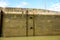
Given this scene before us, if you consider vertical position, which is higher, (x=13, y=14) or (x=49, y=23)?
(x=13, y=14)

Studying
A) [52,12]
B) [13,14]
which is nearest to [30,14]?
[13,14]

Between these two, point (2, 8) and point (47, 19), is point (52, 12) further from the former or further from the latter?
point (2, 8)

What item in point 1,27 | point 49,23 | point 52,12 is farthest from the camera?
point 52,12

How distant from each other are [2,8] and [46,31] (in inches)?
195

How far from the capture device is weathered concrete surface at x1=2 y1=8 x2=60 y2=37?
44.3 ft

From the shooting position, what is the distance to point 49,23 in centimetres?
1428

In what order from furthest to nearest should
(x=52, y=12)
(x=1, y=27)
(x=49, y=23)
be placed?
(x=52, y=12) < (x=49, y=23) < (x=1, y=27)

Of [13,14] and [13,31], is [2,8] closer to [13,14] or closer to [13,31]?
[13,14]

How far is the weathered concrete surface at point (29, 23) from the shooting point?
13.5 metres

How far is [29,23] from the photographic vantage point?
13766mm

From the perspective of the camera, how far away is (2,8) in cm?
1485

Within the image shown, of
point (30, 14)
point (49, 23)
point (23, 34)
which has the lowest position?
point (23, 34)

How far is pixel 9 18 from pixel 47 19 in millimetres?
3619

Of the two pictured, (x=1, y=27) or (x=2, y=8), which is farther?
(x=2, y=8)
